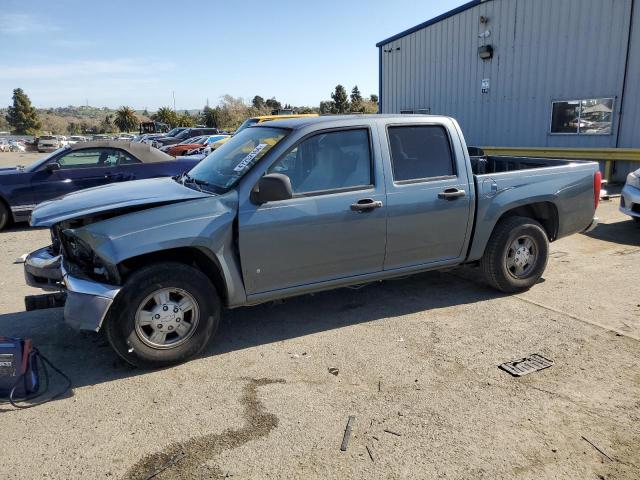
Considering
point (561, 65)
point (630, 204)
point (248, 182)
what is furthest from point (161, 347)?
point (561, 65)

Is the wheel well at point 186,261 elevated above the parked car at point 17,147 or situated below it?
above

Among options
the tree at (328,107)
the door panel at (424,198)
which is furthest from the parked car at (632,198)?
the tree at (328,107)

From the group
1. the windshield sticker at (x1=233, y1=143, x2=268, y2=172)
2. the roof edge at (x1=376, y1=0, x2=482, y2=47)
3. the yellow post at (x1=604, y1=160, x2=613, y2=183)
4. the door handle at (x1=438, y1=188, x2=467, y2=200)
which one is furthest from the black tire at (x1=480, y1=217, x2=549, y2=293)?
the roof edge at (x1=376, y1=0, x2=482, y2=47)

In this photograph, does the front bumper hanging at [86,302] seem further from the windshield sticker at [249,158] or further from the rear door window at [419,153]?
the rear door window at [419,153]

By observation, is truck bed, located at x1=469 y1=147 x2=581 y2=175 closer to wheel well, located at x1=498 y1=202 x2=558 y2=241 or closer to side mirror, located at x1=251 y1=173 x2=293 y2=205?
wheel well, located at x1=498 y1=202 x2=558 y2=241

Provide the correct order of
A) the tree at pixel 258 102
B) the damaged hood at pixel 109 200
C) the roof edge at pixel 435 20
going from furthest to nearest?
the tree at pixel 258 102
the roof edge at pixel 435 20
the damaged hood at pixel 109 200

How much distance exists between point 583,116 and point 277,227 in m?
12.6

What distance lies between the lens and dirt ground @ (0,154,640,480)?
2791mm

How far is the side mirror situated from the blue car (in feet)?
20.4

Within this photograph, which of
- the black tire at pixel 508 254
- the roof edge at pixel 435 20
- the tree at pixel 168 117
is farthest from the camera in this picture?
the tree at pixel 168 117

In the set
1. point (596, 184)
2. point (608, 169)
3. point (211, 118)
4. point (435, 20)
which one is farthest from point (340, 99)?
point (596, 184)

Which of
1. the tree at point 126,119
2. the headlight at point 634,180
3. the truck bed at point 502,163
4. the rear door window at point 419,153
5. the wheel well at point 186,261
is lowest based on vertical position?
the headlight at point 634,180

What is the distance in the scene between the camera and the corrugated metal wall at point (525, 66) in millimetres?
12617

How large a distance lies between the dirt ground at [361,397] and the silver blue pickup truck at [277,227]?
449 mm
